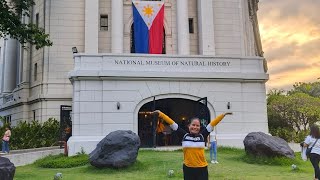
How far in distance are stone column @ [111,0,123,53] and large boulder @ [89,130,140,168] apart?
16.0 meters

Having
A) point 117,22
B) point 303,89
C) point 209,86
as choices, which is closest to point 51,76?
point 117,22

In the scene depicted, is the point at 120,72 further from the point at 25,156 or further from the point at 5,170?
the point at 5,170

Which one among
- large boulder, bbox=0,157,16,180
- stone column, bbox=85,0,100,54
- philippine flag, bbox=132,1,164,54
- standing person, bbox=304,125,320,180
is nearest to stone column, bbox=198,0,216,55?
philippine flag, bbox=132,1,164,54

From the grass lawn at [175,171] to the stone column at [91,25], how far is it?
15046 millimetres

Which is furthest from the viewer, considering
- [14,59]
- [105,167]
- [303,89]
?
[303,89]

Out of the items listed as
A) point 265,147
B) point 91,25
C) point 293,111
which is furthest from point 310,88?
point 265,147

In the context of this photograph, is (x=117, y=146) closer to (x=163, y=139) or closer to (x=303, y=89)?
(x=163, y=139)

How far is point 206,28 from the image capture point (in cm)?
3241

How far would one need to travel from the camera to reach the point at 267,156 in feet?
58.0

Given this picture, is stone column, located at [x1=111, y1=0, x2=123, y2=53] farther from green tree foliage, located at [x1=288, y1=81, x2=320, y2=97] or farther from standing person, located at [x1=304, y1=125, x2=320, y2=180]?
green tree foliage, located at [x1=288, y1=81, x2=320, y2=97]

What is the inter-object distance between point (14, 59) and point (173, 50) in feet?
57.3

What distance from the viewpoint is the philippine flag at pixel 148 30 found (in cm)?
2923

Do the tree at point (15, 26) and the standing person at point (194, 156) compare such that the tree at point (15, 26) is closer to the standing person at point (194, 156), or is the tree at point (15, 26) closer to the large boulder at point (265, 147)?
the large boulder at point (265, 147)

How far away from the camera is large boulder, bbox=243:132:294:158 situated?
1753 cm
